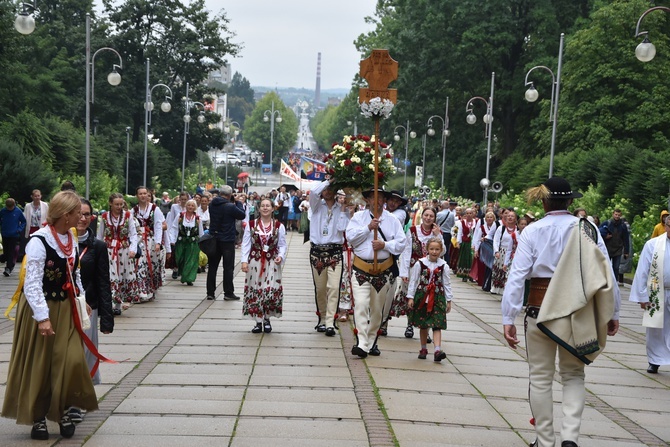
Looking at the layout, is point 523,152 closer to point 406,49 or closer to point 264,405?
point 406,49

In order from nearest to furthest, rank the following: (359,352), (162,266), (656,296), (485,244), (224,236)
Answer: (359,352) < (656,296) < (224,236) < (162,266) < (485,244)

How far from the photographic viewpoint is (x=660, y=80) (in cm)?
3922

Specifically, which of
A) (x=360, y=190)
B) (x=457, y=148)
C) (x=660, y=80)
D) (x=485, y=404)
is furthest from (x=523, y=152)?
(x=485, y=404)

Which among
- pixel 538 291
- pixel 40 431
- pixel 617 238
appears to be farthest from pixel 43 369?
pixel 617 238

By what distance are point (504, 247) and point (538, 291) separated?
1092 cm

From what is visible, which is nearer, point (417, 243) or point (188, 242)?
point (417, 243)

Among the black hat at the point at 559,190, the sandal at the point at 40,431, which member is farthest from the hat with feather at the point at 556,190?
the sandal at the point at 40,431

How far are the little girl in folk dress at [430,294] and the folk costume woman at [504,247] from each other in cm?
614

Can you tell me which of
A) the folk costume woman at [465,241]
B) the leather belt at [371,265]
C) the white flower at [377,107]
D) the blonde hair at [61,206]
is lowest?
the folk costume woman at [465,241]

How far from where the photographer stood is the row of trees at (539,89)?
34.8 metres

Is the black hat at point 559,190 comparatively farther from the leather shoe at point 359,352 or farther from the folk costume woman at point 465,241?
Answer: the folk costume woman at point 465,241

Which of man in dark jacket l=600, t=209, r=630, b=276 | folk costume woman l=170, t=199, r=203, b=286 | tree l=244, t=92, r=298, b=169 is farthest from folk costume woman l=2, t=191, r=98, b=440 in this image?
tree l=244, t=92, r=298, b=169

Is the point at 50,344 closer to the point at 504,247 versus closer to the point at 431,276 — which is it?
the point at 431,276

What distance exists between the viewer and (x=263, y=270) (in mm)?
12406
